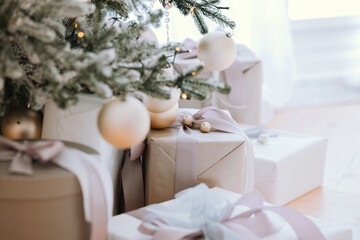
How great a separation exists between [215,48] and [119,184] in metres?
0.38

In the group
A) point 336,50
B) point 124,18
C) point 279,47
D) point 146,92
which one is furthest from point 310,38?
point 146,92

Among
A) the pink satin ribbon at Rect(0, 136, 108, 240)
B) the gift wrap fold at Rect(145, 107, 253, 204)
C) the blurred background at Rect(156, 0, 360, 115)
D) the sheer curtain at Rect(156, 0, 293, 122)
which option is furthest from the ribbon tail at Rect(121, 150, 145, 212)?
the blurred background at Rect(156, 0, 360, 115)

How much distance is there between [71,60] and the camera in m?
0.72

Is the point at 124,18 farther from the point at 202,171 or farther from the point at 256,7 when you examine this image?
the point at 256,7

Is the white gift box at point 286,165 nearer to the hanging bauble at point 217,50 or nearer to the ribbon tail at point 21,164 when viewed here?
the hanging bauble at point 217,50

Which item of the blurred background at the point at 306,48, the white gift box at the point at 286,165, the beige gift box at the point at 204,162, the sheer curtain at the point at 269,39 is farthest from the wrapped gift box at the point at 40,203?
the blurred background at the point at 306,48

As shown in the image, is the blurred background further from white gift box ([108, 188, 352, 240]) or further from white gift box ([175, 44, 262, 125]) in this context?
white gift box ([108, 188, 352, 240])

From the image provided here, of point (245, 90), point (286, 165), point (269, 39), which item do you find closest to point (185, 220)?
point (286, 165)

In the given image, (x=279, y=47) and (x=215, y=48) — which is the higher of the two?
(x=215, y=48)

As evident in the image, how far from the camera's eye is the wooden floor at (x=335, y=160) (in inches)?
57.1

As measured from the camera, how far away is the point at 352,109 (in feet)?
8.93

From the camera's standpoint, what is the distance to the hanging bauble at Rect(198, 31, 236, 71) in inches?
37.9

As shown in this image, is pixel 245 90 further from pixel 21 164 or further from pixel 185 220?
pixel 21 164

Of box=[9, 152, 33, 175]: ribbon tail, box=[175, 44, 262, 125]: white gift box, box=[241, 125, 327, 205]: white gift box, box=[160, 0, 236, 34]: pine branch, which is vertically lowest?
box=[241, 125, 327, 205]: white gift box
